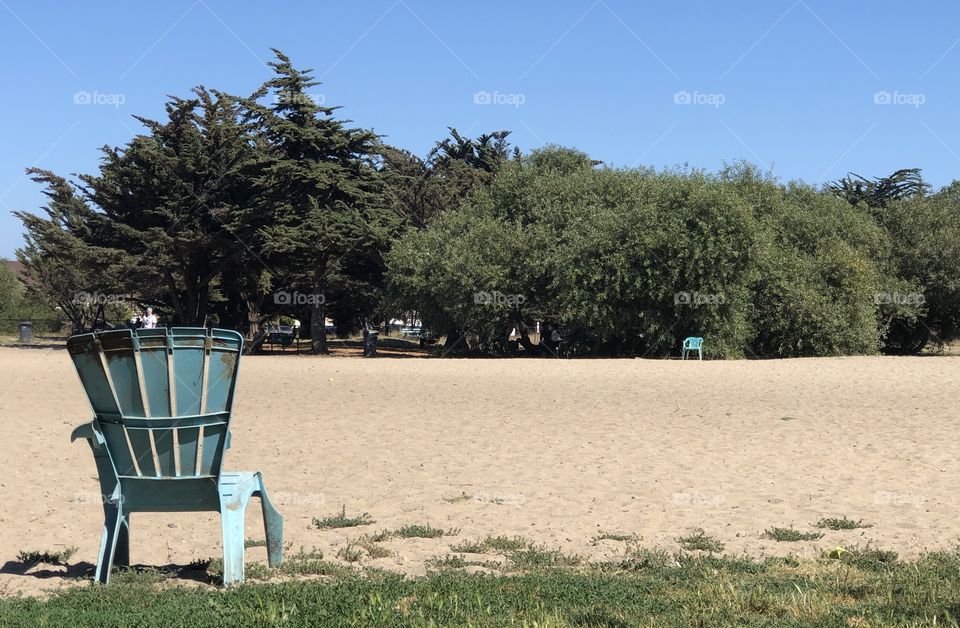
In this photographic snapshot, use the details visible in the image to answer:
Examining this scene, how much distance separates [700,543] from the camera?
7.41 metres

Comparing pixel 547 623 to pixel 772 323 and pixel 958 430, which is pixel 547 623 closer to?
pixel 958 430

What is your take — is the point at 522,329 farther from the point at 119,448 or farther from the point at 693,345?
the point at 119,448

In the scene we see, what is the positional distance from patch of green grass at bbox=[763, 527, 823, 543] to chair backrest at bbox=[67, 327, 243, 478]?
431 centimetres

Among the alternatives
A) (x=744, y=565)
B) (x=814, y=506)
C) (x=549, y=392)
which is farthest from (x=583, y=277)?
(x=744, y=565)

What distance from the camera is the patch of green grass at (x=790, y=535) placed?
7.57 meters


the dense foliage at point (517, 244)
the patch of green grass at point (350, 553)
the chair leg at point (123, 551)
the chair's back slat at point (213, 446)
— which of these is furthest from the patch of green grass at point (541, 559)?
the dense foliage at point (517, 244)

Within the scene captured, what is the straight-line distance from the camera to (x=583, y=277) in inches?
1406

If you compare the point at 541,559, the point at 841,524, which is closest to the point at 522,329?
the point at 841,524

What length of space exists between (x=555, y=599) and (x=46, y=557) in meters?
3.92

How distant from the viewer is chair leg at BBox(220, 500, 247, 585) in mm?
6152

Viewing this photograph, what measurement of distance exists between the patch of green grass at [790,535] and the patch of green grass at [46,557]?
17.4 feet

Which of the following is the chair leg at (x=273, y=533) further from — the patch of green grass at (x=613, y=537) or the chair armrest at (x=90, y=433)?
the patch of green grass at (x=613, y=537)

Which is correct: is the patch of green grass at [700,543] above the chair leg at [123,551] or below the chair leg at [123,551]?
below

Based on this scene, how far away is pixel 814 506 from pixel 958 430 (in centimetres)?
625
